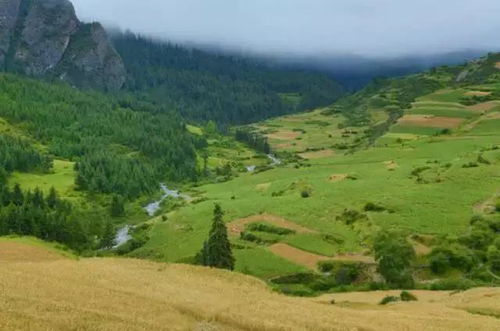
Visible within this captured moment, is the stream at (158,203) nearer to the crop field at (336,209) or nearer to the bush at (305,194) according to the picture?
the crop field at (336,209)

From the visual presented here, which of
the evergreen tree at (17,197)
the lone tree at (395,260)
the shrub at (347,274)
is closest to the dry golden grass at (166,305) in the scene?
the lone tree at (395,260)

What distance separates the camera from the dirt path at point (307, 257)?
321 ft

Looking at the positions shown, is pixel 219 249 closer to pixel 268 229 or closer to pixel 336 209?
pixel 268 229

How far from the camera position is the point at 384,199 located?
12212 cm

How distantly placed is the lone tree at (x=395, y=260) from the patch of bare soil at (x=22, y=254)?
44.7m

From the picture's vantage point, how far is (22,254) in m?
73.5

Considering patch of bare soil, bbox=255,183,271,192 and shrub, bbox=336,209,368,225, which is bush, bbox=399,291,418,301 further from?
patch of bare soil, bbox=255,183,271,192

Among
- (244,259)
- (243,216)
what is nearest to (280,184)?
(243,216)

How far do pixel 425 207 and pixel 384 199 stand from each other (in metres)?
9.29

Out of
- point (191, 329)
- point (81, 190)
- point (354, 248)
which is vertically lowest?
point (81, 190)

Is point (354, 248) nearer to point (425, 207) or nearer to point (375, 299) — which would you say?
point (425, 207)

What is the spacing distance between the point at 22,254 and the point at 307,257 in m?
45.4

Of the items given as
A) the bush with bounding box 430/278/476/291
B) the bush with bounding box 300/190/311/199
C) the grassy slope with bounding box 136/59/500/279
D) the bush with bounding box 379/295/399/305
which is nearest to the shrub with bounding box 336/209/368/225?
the grassy slope with bounding box 136/59/500/279

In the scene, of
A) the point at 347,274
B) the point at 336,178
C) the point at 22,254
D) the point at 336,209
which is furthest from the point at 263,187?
the point at 22,254
